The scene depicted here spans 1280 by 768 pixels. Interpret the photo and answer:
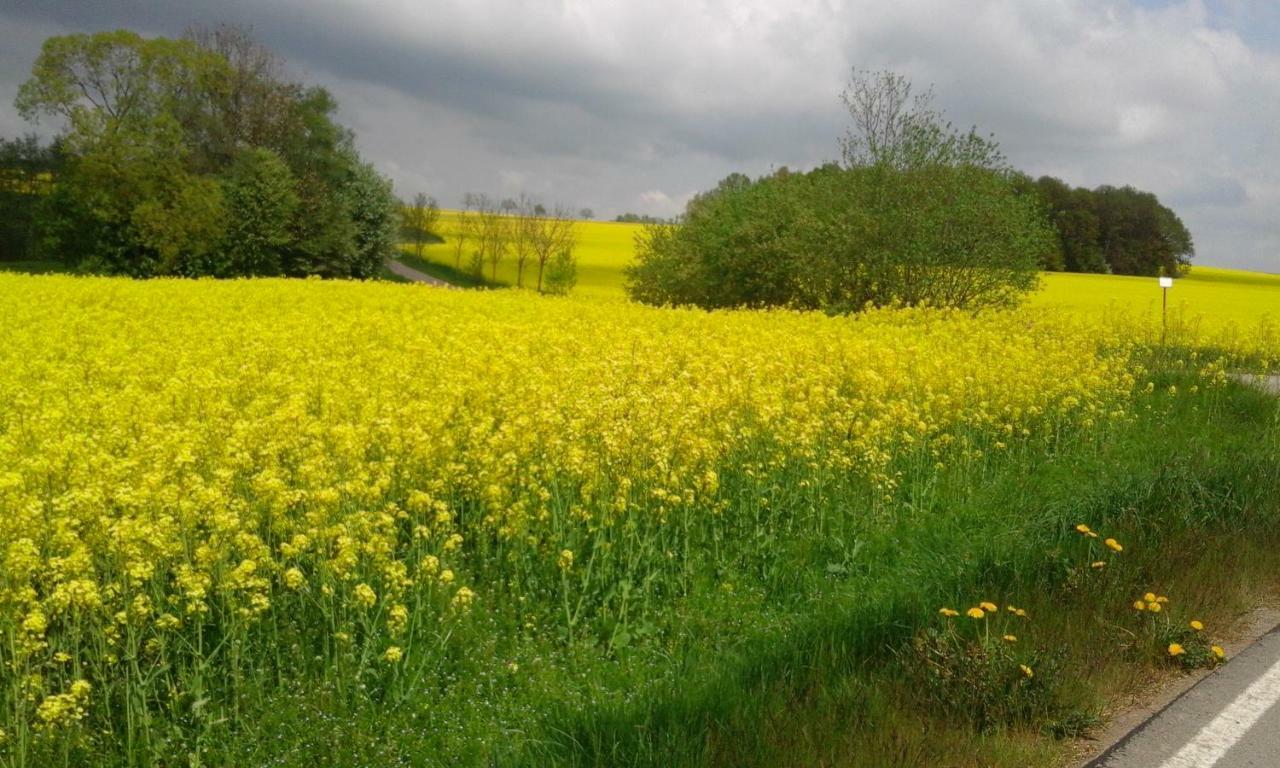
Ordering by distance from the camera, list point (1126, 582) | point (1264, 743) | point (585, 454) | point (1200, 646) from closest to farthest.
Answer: point (1264, 743), point (1200, 646), point (1126, 582), point (585, 454)

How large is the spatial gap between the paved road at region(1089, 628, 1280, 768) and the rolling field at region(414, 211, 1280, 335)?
1708cm

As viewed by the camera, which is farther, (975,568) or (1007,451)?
(1007,451)

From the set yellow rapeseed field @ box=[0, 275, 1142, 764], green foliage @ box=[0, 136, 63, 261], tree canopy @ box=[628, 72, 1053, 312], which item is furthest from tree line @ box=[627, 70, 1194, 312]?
green foliage @ box=[0, 136, 63, 261]

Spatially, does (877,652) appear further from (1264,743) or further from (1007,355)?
(1007,355)

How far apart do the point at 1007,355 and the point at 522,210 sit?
6089 cm

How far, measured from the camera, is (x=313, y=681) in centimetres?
486

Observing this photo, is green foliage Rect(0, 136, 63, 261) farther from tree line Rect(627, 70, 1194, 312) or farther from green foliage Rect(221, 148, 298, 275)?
tree line Rect(627, 70, 1194, 312)

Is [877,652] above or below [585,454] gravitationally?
below

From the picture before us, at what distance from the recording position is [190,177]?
4853 cm

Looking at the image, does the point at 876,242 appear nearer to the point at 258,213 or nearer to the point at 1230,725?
the point at 1230,725

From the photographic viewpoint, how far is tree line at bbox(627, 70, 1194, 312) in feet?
90.4

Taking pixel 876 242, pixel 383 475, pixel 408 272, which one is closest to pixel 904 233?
pixel 876 242

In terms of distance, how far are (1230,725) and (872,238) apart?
82.7 feet

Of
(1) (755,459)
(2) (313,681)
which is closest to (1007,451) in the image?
(1) (755,459)
